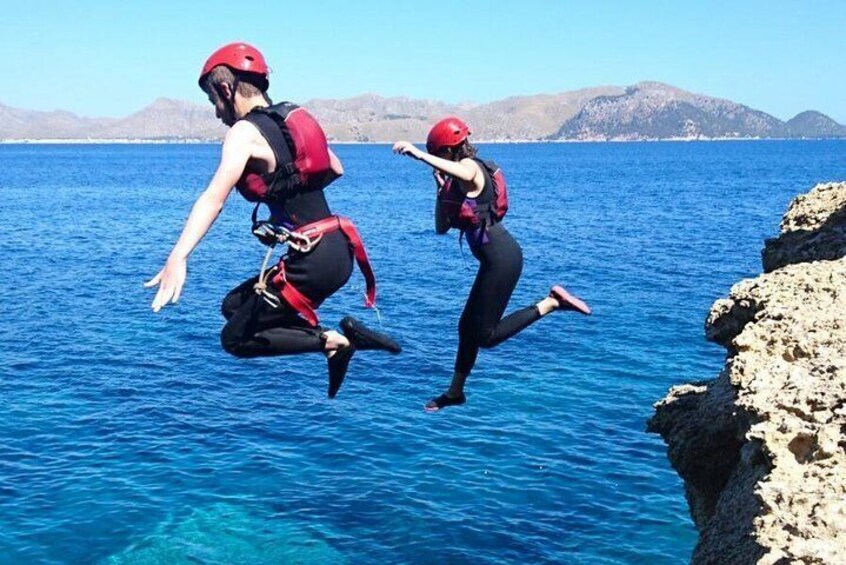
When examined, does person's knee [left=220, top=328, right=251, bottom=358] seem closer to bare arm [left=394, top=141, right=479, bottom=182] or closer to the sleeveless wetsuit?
the sleeveless wetsuit

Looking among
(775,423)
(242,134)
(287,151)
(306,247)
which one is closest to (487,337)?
(306,247)

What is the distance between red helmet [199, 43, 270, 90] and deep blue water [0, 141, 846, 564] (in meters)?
Result: 17.5

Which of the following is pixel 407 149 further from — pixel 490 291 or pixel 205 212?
pixel 490 291

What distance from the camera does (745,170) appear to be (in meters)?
186

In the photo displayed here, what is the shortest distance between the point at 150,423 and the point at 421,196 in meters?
101

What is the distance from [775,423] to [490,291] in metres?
3.61

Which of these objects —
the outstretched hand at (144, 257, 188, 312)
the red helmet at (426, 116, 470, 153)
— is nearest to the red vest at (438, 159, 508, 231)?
the red helmet at (426, 116, 470, 153)

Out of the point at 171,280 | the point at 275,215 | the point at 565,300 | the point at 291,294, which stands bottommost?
the point at 565,300

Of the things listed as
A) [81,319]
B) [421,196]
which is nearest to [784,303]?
[81,319]

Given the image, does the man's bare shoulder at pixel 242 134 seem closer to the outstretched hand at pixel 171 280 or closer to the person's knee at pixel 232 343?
the outstretched hand at pixel 171 280

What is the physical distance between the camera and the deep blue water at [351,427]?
78.7ft

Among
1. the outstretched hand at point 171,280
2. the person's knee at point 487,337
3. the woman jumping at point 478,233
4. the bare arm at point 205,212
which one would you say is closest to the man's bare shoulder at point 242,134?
the bare arm at point 205,212

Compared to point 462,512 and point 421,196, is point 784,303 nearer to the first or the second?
point 462,512

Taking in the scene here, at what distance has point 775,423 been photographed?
8.37 metres
